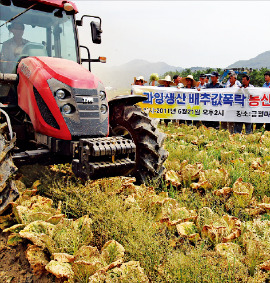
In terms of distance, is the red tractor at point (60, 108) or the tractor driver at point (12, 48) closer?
the red tractor at point (60, 108)

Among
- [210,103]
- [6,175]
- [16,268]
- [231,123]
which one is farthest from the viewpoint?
[210,103]

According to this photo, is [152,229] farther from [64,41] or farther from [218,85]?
[218,85]

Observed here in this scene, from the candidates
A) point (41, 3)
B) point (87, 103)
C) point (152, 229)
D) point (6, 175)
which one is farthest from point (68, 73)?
point (152, 229)

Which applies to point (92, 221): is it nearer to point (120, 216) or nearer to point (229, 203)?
point (120, 216)

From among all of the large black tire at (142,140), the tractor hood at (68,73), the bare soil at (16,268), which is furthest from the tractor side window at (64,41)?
the bare soil at (16,268)

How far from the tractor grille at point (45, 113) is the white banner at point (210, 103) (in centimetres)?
665

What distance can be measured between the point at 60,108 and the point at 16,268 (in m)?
1.56

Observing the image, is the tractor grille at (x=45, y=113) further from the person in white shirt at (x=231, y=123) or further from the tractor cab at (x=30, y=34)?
the person in white shirt at (x=231, y=123)

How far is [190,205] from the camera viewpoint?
11.2 ft

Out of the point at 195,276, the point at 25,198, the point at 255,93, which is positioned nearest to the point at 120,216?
the point at 195,276

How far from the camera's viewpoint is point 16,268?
256 cm

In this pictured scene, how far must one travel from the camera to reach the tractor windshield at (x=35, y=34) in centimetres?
407

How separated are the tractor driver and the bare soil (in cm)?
214

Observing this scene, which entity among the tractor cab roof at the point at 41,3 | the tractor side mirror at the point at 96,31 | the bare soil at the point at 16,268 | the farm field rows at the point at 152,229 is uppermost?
the tractor cab roof at the point at 41,3
